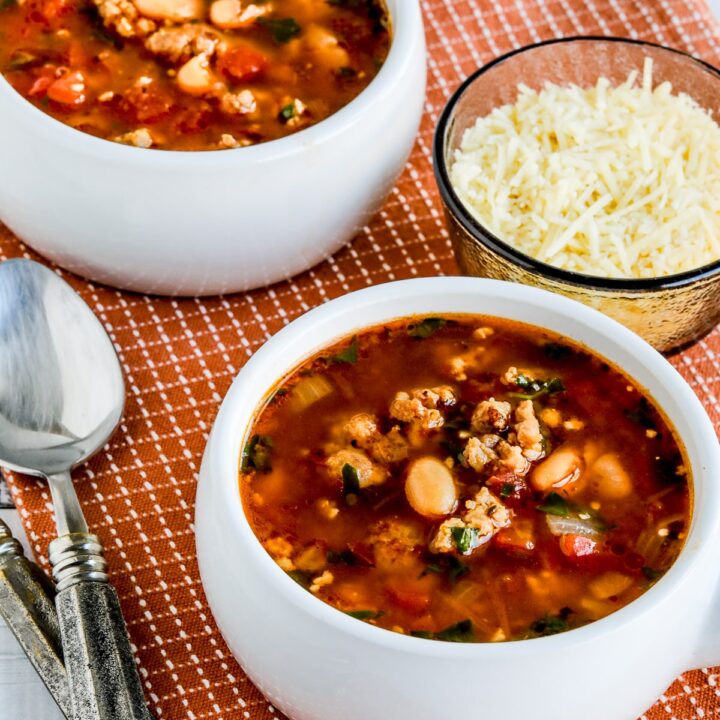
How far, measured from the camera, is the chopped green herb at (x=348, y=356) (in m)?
1.82

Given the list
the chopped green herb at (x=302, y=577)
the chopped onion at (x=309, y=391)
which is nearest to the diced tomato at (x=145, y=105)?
the chopped onion at (x=309, y=391)

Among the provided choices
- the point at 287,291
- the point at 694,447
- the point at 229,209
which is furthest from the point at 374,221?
the point at 694,447

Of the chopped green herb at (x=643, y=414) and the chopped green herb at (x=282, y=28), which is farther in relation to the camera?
the chopped green herb at (x=282, y=28)

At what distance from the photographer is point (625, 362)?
177cm

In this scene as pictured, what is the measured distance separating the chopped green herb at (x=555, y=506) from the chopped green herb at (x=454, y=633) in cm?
21

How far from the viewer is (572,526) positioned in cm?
162

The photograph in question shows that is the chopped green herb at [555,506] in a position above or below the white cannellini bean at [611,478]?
above

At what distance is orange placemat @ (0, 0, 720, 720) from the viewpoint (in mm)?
1801

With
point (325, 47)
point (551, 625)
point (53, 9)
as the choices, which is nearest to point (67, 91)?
point (53, 9)

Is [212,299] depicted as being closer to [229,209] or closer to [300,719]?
[229,209]

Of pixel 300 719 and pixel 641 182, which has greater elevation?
pixel 641 182

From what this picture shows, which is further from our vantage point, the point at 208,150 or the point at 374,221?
the point at 374,221

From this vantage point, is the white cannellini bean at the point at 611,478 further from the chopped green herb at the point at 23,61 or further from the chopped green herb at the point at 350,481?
the chopped green herb at the point at 23,61

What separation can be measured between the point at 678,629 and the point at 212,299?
1.09m
